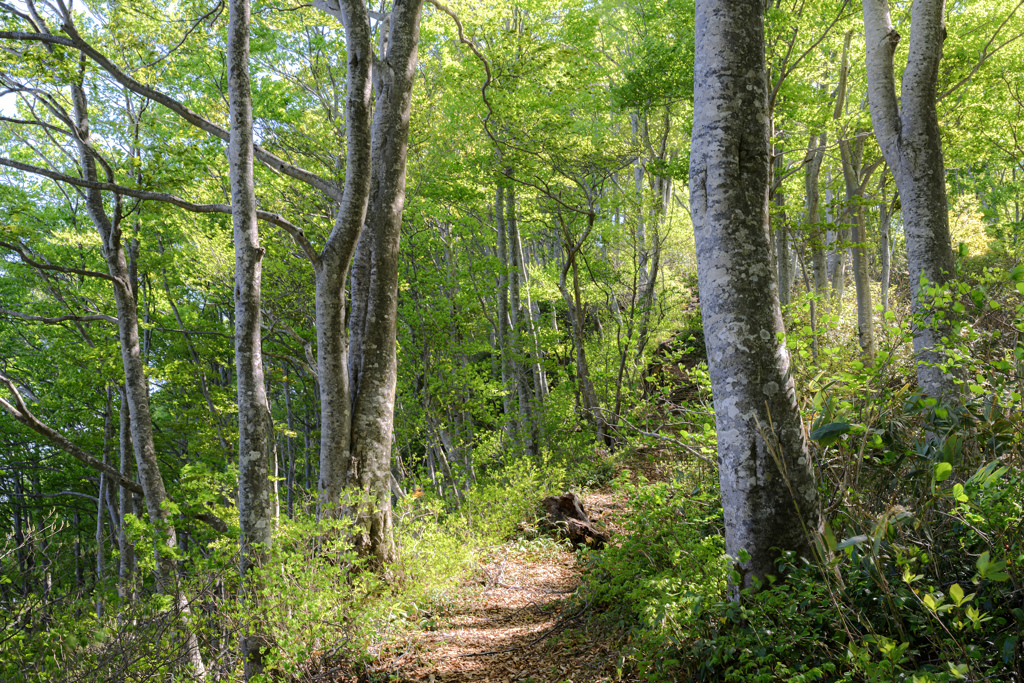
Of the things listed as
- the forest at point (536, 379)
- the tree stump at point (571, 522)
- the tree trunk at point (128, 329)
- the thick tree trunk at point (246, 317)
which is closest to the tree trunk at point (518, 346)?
the forest at point (536, 379)

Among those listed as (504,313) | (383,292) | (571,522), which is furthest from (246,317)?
(504,313)

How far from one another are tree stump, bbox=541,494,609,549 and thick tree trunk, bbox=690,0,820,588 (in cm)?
424

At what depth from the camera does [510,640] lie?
4480 mm

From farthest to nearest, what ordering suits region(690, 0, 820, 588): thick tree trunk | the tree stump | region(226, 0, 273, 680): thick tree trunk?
the tree stump → region(226, 0, 273, 680): thick tree trunk → region(690, 0, 820, 588): thick tree trunk

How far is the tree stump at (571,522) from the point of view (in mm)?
6996

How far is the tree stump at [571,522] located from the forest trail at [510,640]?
1.83ft

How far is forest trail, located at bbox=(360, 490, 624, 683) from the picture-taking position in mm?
3674

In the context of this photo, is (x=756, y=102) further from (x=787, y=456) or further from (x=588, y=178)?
(x=588, y=178)

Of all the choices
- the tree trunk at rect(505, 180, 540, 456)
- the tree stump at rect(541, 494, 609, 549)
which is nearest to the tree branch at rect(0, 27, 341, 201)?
the tree stump at rect(541, 494, 609, 549)

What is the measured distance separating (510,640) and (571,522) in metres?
2.74

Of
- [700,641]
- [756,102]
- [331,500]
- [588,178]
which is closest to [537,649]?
[700,641]

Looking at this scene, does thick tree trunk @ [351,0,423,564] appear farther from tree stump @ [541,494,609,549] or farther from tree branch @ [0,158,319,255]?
tree stump @ [541,494,609,549]

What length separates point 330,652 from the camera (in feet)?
13.4

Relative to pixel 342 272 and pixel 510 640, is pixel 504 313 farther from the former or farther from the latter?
pixel 510 640
